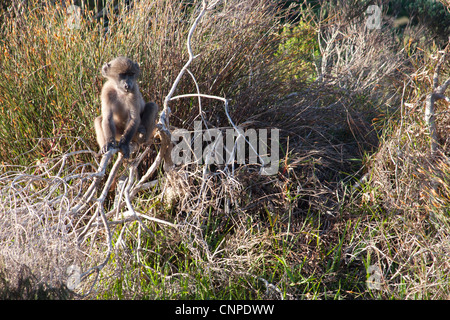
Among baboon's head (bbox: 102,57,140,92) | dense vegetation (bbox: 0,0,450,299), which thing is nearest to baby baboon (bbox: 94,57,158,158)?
baboon's head (bbox: 102,57,140,92)

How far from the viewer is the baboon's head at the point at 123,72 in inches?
163

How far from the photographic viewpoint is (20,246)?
3.36m

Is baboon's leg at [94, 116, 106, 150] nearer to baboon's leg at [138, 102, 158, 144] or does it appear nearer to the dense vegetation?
the dense vegetation

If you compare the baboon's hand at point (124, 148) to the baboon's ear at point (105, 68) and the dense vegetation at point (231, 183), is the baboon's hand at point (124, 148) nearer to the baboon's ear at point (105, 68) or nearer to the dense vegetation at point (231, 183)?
→ the dense vegetation at point (231, 183)

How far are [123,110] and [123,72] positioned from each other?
1.32ft

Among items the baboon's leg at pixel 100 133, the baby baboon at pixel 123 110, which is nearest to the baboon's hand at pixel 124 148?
the baby baboon at pixel 123 110

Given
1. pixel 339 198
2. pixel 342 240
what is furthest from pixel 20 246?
pixel 339 198

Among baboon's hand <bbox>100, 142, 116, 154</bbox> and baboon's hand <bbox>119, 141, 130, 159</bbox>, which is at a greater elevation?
baboon's hand <bbox>100, 142, 116, 154</bbox>

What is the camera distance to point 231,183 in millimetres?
4152

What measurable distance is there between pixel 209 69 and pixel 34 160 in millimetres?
2053

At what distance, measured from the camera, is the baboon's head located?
413 cm

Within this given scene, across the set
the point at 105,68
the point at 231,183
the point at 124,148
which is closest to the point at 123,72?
the point at 105,68

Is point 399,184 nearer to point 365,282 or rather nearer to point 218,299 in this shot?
point 365,282

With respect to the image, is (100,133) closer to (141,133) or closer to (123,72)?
(141,133)
